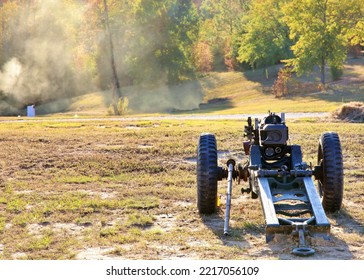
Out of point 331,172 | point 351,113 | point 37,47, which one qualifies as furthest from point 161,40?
point 331,172

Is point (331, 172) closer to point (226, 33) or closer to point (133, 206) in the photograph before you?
point (133, 206)

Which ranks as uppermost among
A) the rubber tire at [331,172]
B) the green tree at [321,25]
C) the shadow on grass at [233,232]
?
the green tree at [321,25]

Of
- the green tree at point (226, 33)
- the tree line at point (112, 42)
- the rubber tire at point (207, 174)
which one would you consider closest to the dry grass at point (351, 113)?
the rubber tire at point (207, 174)

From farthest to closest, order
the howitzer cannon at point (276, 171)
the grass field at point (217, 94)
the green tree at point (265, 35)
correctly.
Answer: the green tree at point (265, 35)
the grass field at point (217, 94)
the howitzer cannon at point (276, 171)

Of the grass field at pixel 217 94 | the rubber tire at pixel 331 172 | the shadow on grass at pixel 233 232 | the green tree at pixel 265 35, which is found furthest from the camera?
the green tree at pixel 265 35

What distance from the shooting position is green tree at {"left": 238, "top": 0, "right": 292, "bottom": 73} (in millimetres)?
70250

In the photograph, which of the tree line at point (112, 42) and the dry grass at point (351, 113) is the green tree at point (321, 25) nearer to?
the tree line at point (112, 42)

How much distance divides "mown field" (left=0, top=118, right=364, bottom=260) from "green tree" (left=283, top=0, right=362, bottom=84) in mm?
36183

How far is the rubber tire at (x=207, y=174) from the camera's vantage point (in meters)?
10.7

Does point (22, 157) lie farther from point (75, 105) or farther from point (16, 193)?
point (75, 105)

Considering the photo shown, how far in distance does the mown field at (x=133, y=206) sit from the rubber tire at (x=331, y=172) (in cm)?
30

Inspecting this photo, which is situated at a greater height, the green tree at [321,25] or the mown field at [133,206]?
the green tree at [321,25]
